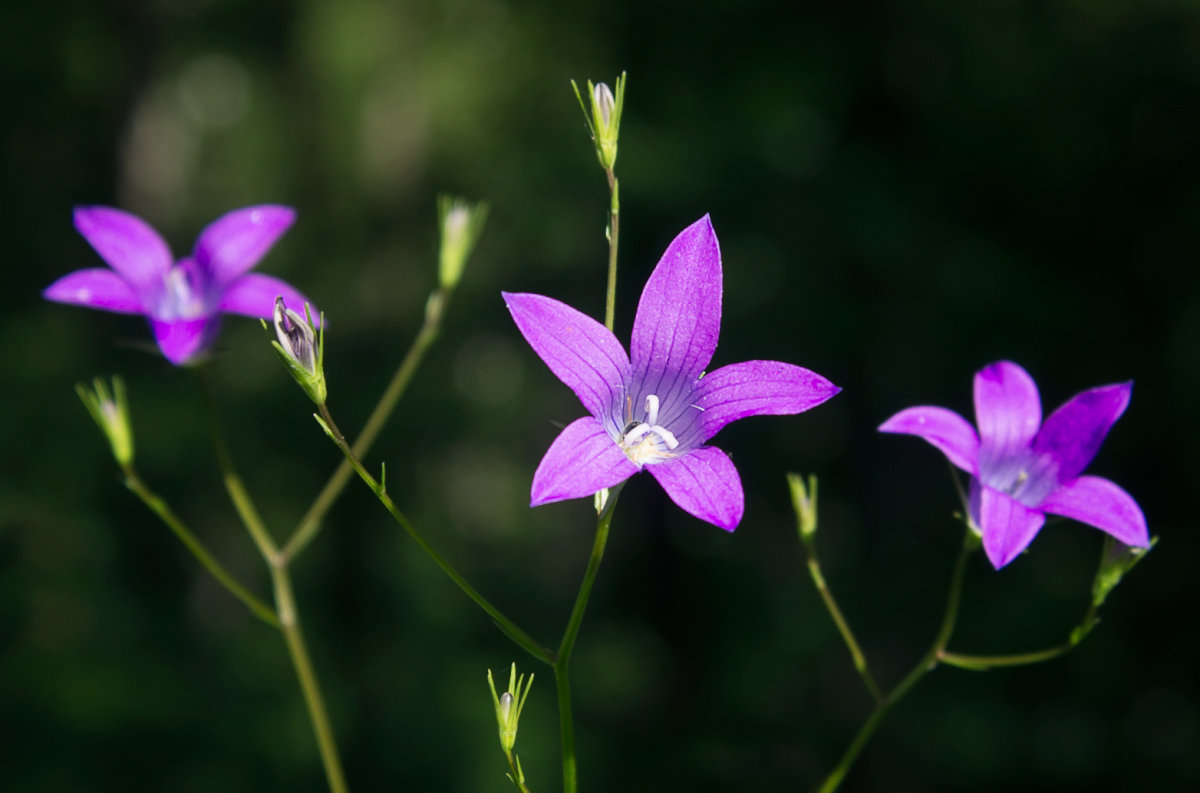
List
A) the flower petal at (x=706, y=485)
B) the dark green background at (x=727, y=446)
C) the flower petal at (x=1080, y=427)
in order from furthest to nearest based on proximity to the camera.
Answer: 1. the dark green background at (x=727, y=446)
2. the flower petal at (x=1080, y=427)
3. the flower petal at (x=706, y=485)

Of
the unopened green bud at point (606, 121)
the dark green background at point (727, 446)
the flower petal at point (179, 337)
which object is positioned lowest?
the dark green background at point (727, 446)

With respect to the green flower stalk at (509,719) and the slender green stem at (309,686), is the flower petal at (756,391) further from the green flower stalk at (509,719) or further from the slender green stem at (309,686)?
the slender green stem at (309,686)

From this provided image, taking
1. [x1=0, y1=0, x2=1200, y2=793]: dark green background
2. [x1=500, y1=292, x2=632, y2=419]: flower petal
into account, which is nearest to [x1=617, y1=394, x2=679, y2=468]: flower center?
[x1=500, y1=292, x2=632, y2=419]: flower petal

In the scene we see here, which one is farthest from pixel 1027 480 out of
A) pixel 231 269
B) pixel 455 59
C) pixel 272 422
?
pixel 455 59

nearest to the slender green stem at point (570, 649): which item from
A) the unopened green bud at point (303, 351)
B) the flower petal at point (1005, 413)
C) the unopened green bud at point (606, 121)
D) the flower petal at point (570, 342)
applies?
the flower petal at point (570, 342)

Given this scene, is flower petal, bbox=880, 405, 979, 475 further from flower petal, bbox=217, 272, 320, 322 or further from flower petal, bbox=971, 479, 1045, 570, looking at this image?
flower petal, bbox=217, 272, 320, 322

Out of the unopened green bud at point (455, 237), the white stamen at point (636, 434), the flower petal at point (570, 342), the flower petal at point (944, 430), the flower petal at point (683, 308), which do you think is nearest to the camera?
the flower petal at point (570, 342)

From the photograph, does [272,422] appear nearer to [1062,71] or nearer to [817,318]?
[817,318]
